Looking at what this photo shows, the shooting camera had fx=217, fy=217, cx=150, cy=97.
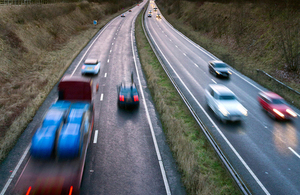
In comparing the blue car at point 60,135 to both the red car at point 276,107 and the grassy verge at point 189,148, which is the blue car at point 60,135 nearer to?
the grassy verge at point 189,148

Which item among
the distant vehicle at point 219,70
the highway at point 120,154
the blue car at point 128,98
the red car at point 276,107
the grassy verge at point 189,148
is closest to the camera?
the highway at point 120,154

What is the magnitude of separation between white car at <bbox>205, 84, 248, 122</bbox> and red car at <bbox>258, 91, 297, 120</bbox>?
2065 millimetres

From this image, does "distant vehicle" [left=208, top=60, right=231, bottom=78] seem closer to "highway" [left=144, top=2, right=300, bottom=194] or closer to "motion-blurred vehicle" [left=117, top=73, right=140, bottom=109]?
"highway" [left=144, top=2, right=300, bottom=194]

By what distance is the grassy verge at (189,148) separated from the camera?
9.26 m

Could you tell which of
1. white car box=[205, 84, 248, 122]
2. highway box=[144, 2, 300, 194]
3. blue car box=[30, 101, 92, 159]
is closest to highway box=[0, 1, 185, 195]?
blue car box=[30, 101, 92, 159]

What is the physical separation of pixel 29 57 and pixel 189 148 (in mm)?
21970

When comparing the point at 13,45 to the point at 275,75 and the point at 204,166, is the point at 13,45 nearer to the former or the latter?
the point at 204,166

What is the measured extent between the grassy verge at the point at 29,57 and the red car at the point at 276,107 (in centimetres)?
1643

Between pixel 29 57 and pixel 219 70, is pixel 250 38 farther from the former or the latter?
pixel 29 57

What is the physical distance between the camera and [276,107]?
15344 mm

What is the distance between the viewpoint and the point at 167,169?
33.6 ft

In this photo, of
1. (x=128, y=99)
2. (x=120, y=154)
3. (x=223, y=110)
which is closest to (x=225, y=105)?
(x=223, y=110)

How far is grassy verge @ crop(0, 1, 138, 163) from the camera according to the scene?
13.9 m

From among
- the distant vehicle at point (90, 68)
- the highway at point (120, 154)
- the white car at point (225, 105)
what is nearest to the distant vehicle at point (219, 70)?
the white car at point (225, 105)
